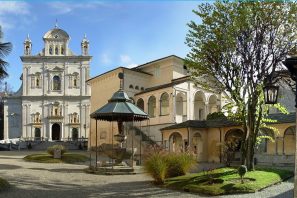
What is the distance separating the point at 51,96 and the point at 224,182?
60.8 m

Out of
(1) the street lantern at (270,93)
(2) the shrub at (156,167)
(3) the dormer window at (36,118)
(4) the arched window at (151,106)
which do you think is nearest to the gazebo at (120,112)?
(2) the shrub at (156,167)

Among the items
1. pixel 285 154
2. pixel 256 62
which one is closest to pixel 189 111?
pixel 285 154

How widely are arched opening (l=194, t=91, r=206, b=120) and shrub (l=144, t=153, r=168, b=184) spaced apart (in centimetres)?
2593

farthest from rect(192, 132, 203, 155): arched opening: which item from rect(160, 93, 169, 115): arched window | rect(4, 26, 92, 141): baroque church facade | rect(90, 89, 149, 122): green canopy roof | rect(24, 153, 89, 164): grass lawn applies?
rect(4, 26, 92, 141): baroque church facade

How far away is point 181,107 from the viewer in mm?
40719

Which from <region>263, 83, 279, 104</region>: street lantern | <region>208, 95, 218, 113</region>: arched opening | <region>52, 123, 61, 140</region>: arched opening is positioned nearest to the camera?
<region>263, 83, 279, 104</region>: street lantern

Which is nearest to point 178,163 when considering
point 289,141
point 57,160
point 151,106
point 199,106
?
point 57,160

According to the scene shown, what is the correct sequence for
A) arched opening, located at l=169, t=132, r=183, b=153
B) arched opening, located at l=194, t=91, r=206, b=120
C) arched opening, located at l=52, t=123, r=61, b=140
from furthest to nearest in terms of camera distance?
arched opening, located at l=52, t=123, r=61, b=140 < arched opening, located at l=194, t=91, r=206, b=120 < arched opening, located at l=169, t=132, r=183, b=153

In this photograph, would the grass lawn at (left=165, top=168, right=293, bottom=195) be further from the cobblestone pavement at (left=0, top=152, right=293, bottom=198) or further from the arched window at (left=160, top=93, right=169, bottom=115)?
the arched window at (left=160, top=93, right=169, bottom=115)

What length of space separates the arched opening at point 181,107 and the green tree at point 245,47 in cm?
2067

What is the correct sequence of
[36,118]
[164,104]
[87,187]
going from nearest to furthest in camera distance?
[87,187] < [164,104] < [36,118]

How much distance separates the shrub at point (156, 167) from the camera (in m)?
16.8

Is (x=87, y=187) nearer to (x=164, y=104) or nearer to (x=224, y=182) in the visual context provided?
(x=224, y=182)

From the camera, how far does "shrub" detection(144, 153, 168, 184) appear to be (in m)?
16.8
